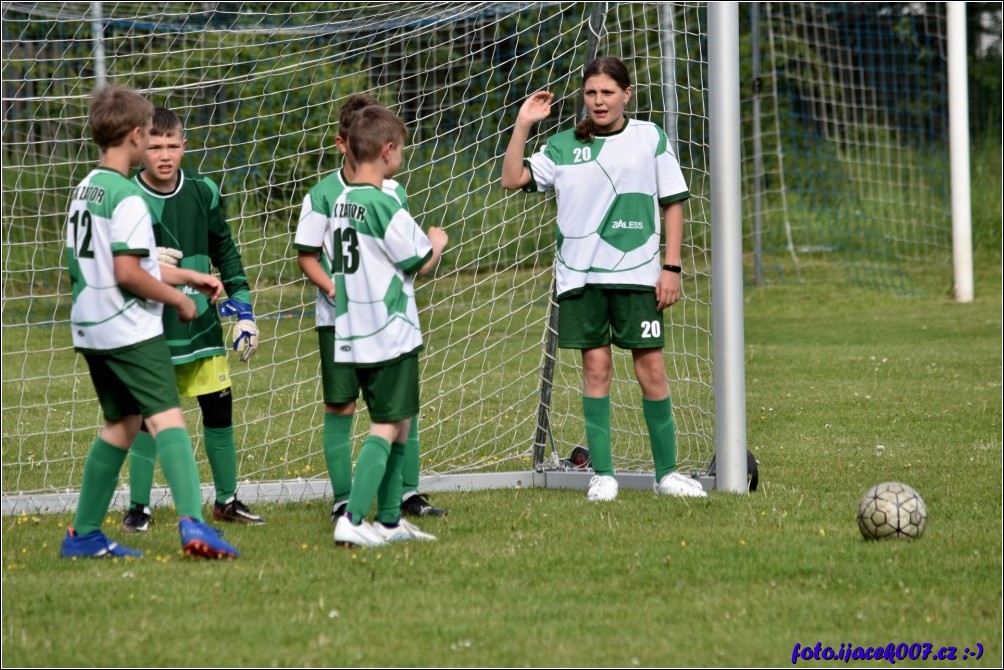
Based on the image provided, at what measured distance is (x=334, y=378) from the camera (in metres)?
6.09

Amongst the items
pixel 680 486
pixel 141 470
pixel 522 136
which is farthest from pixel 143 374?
pixel 680 486

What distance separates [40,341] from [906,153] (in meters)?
11.5

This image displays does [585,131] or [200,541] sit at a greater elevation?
[585,131]

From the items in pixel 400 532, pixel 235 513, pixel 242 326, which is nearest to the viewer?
pixel 400 532

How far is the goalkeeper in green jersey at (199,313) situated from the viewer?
601 centimetres

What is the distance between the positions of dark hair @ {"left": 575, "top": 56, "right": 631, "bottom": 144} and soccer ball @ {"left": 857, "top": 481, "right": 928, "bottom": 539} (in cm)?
212

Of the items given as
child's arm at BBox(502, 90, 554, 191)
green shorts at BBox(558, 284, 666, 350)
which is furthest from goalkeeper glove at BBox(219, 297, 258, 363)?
green shorts at BBox(558, 284, 666, 350)

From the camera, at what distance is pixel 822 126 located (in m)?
18.1

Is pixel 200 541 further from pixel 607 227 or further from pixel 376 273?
pixel 607 227

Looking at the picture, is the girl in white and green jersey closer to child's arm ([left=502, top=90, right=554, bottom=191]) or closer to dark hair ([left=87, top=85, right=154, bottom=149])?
child's arm ([left=502, top=90, right=554, bottom=191])

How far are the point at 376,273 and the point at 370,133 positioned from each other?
555 mm

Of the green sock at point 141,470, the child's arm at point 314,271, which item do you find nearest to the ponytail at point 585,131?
the child's arm at point 314,271

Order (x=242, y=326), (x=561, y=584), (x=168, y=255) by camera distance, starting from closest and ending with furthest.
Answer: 1. (x=561, y=584)
2. (x=168, y=255)
3. (x=242, y=326)

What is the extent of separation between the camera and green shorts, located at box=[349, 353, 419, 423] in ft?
18.3
